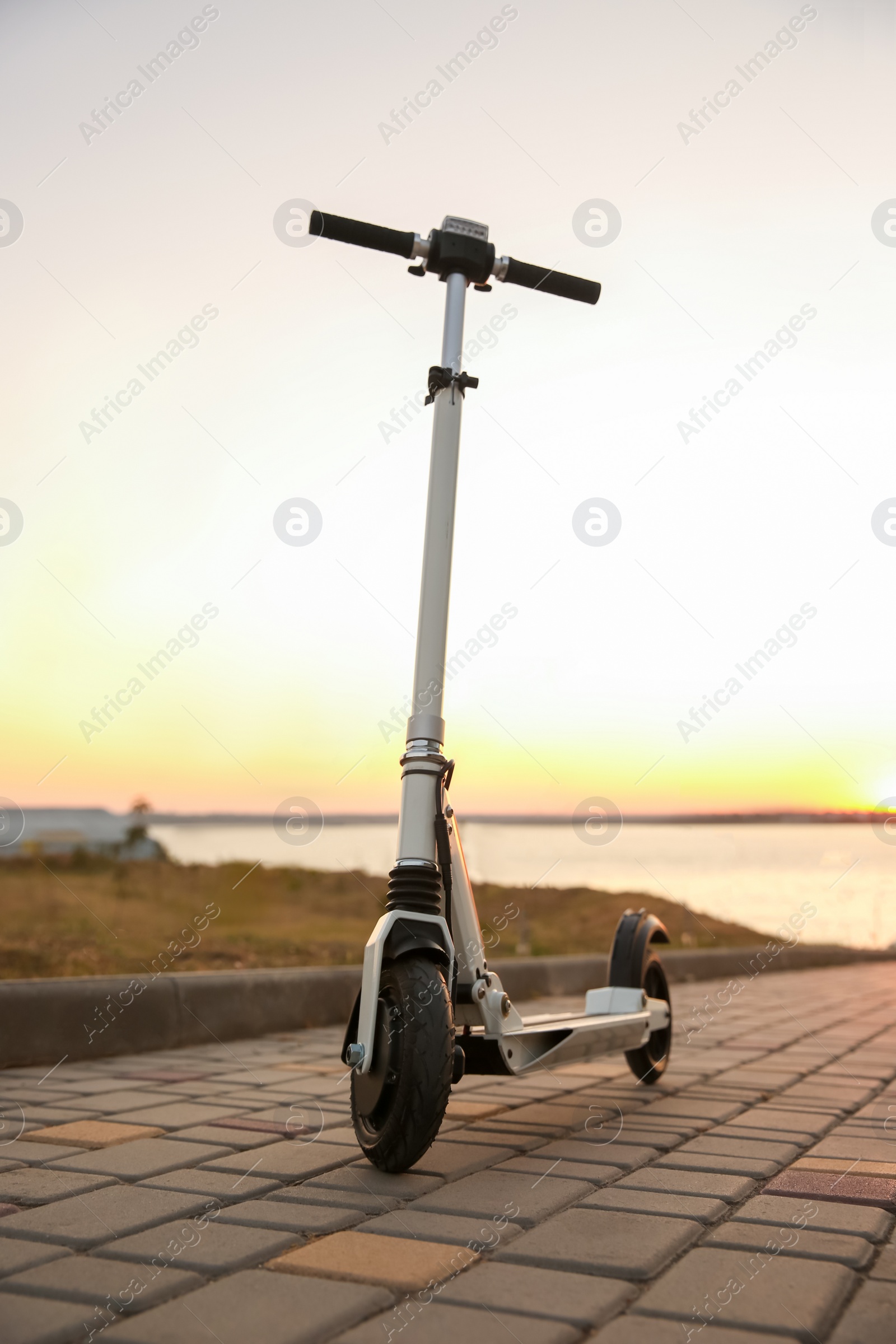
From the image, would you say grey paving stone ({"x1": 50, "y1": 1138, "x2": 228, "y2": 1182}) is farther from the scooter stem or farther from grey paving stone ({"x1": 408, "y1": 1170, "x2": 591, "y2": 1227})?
the scooter stem

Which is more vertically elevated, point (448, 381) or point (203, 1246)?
point (448, 381)

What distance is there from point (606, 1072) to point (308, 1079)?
1.43 metres

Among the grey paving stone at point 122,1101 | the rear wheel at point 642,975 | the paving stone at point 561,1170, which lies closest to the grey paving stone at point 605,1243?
the paving stone at point 561,1170

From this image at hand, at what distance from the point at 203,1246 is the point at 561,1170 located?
3.80ft

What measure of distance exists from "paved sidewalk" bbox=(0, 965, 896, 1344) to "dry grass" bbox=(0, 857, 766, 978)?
3.52m

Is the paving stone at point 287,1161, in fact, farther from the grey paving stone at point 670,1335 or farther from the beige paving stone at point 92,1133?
the grey paving stone at point 670,1335

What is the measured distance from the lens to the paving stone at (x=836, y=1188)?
2.76 m

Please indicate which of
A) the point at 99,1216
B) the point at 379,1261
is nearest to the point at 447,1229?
the point at 379,1261

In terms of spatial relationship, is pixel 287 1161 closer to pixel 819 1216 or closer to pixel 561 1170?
pixel 561 1170

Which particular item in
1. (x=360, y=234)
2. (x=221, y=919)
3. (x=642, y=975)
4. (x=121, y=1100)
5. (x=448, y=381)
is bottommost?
(x=121, y=1100)

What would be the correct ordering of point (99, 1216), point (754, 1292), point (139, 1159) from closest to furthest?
point (754, 1292)
point (99, 1216)
point (139, 1159)

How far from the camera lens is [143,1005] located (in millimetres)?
5172

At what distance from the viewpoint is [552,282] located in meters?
3.71

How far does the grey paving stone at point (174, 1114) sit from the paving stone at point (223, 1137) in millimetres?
64
